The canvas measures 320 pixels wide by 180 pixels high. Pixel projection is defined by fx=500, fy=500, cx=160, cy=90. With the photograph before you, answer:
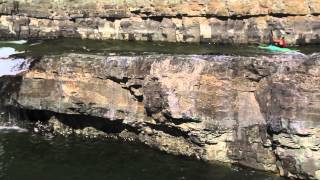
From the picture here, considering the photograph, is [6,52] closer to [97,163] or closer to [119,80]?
[119,80]

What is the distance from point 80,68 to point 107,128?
282 cm

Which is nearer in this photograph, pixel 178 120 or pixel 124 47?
pixel 178 120

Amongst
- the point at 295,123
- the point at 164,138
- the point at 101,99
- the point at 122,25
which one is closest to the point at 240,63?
the point at 295,123

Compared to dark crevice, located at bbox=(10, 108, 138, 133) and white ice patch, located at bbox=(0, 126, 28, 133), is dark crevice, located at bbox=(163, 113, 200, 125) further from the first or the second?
white ice patch, located at bbox=(0, 126, 28, 133)

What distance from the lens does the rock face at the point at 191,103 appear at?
17.2m

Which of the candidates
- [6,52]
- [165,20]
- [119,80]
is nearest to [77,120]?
[119,80]

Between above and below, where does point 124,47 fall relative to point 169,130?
above

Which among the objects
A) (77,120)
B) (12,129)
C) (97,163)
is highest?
(77,120)

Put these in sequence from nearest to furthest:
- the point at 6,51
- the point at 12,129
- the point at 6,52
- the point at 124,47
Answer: the point at 12,129
the point at 6,52
the point at 6,51
the point at 124,47

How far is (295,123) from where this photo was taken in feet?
56.1

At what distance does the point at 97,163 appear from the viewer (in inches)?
737

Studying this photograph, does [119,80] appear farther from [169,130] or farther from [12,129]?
[12,129]

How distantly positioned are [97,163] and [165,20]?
1320 cm

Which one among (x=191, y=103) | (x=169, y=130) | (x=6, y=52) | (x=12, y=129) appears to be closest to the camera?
(x=191, y=103)
